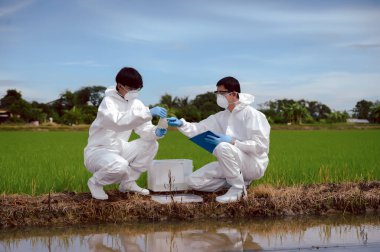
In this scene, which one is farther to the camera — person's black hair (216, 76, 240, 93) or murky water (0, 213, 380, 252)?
person's black hair (216, 76, 240, 93)

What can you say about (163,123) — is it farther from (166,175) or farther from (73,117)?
(73,117)

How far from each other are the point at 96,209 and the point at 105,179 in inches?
12.7

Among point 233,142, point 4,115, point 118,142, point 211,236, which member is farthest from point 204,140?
point 4,115

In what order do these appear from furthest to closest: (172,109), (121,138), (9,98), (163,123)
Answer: (9,98) → (172,109) → (121,138) → (163,123)

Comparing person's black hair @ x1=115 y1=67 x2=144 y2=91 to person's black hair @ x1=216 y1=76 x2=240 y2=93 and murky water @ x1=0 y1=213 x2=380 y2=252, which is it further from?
murky water @ x1=0 y1=213 x2=380 y2=252

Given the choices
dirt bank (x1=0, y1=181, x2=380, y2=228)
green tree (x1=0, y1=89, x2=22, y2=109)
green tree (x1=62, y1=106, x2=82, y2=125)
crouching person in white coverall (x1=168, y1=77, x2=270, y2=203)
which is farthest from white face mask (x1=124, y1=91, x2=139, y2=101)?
green tree (x1=0, y1=89, x2=22, y2=109)

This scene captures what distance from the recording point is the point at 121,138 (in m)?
5.23

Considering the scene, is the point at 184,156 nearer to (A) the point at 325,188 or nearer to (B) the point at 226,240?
(A) the point at 325,188

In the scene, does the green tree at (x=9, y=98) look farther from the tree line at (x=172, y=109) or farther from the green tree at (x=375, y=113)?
the green tree at (x=375, y=113)

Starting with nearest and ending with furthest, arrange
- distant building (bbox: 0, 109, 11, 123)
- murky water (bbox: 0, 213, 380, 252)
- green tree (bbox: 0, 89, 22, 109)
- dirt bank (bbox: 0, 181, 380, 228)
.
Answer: murky water (bbox: 0, 213, 380, 252) < dirt bank (bbox: 0, 181, 380, 228) < distant building (bbox: 0, 109, 11, 123) < green tree (bbox: 0, 89, 22, 109)

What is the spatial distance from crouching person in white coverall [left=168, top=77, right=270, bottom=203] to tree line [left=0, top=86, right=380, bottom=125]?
24145 mm

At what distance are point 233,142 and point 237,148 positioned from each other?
Result: 3.0 inches

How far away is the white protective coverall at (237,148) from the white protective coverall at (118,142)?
1.55 feet

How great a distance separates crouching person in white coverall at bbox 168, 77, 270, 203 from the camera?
5.07 m
